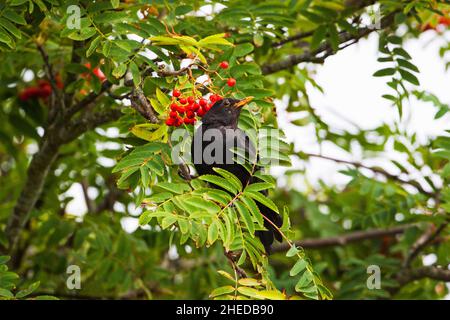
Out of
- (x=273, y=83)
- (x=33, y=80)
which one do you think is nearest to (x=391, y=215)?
(x=273, y=83)

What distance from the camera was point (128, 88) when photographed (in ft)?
13.9

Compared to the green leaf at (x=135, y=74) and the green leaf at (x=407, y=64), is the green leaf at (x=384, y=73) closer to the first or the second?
the green leaf at (x=407, y=64)

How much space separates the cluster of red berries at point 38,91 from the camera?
562 centimetres

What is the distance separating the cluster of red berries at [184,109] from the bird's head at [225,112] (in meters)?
0.14

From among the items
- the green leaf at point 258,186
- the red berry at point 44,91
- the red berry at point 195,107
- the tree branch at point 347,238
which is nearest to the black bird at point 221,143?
the red berry at point 195,107

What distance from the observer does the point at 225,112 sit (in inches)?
156

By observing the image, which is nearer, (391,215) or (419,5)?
(419,5)

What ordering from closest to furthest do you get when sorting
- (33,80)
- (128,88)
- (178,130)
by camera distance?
(178,130) → (128,88) → (33,80)

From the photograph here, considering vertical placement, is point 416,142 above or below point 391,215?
above

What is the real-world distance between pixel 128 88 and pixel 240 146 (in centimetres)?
84

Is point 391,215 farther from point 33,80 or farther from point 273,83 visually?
point 33,80

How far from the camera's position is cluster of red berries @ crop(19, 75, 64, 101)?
18.4ft


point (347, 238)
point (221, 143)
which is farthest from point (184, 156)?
point (347, 238)
